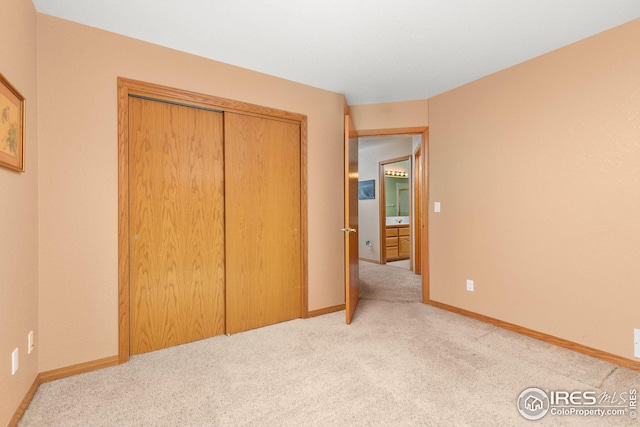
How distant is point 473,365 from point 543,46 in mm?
2475

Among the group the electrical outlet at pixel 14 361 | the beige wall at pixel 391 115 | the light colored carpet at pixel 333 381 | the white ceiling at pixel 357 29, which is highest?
the white ceiling at pixel 357 29

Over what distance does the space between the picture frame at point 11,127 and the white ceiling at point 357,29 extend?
749 millimetres

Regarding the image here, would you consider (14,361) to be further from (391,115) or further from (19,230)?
(391,115)

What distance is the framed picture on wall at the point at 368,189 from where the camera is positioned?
628 cm

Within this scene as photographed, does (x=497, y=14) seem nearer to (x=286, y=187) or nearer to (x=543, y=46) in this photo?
(x=543, y=46)

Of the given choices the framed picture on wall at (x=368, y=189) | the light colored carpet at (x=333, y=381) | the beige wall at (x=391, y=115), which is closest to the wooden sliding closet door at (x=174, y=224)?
the light colored carpet at (x=333, y=381)

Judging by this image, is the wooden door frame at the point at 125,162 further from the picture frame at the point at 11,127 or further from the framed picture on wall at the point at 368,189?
the framed picture on wall at the point at 368,189

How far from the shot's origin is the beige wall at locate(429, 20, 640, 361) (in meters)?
2.05

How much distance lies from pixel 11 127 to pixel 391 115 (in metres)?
3.27

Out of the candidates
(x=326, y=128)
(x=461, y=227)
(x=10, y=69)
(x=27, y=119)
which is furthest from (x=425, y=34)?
(x=27, y=119)

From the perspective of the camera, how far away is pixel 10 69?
4.76 ft

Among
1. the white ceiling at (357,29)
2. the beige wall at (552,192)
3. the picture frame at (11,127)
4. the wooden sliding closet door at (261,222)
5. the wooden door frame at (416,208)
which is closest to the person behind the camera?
the picture frame at (11,127)

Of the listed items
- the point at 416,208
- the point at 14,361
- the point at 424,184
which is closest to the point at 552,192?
the point at 424,184

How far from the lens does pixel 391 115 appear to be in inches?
140
